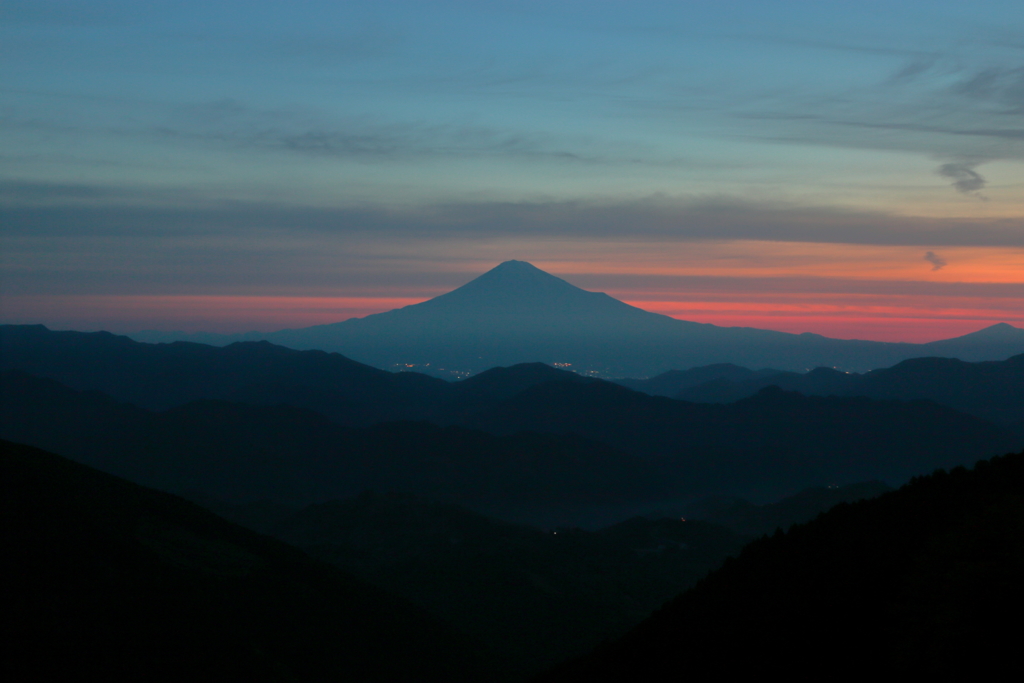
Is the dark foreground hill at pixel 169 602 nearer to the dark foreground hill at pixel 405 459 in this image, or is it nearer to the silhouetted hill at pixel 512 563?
the silhouetted hill at pixel 512 563

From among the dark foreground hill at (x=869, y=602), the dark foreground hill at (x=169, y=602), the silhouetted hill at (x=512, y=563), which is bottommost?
the silhouetted hill at (x=512, y=563)

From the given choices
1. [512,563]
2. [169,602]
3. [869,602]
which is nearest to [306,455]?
[512,563]

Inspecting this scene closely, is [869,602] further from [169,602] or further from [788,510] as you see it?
[788,510]

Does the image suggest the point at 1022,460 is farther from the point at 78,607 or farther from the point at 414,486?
the point at 414,486

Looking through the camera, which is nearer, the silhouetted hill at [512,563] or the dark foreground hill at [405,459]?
the silhouetted hill at [512,563]

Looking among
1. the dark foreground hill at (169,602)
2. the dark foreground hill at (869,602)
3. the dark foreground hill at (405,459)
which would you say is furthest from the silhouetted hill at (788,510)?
the dark foreground hill at (869,602)

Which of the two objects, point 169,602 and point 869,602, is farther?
point 169,602
